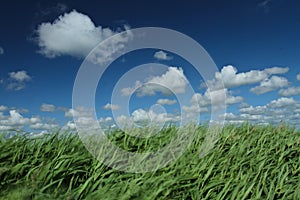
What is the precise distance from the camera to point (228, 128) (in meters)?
7.80

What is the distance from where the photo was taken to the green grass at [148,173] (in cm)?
482

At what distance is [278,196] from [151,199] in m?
2.09

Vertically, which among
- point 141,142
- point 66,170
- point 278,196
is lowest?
point 278,196

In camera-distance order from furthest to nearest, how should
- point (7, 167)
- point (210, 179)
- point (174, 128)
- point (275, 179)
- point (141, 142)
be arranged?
1. point (174, 128)
2. point (141, 142)
3. point (275, 179)
4. point (210, 179)
5. point (7, 167)

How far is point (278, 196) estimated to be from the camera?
225 inches

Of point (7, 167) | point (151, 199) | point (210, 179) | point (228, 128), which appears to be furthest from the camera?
point (228, 128)

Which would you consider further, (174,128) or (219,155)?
(174,128)

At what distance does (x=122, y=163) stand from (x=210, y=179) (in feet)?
3.97

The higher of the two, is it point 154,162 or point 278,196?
point 154,162

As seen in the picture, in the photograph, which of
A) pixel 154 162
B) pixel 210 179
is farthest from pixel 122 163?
pixel 210 179

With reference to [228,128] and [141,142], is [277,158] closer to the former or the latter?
[228,128]

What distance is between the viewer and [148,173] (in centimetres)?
534

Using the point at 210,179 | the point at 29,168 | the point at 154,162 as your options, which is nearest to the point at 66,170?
the point at 29,168

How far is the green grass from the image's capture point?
190 inches
